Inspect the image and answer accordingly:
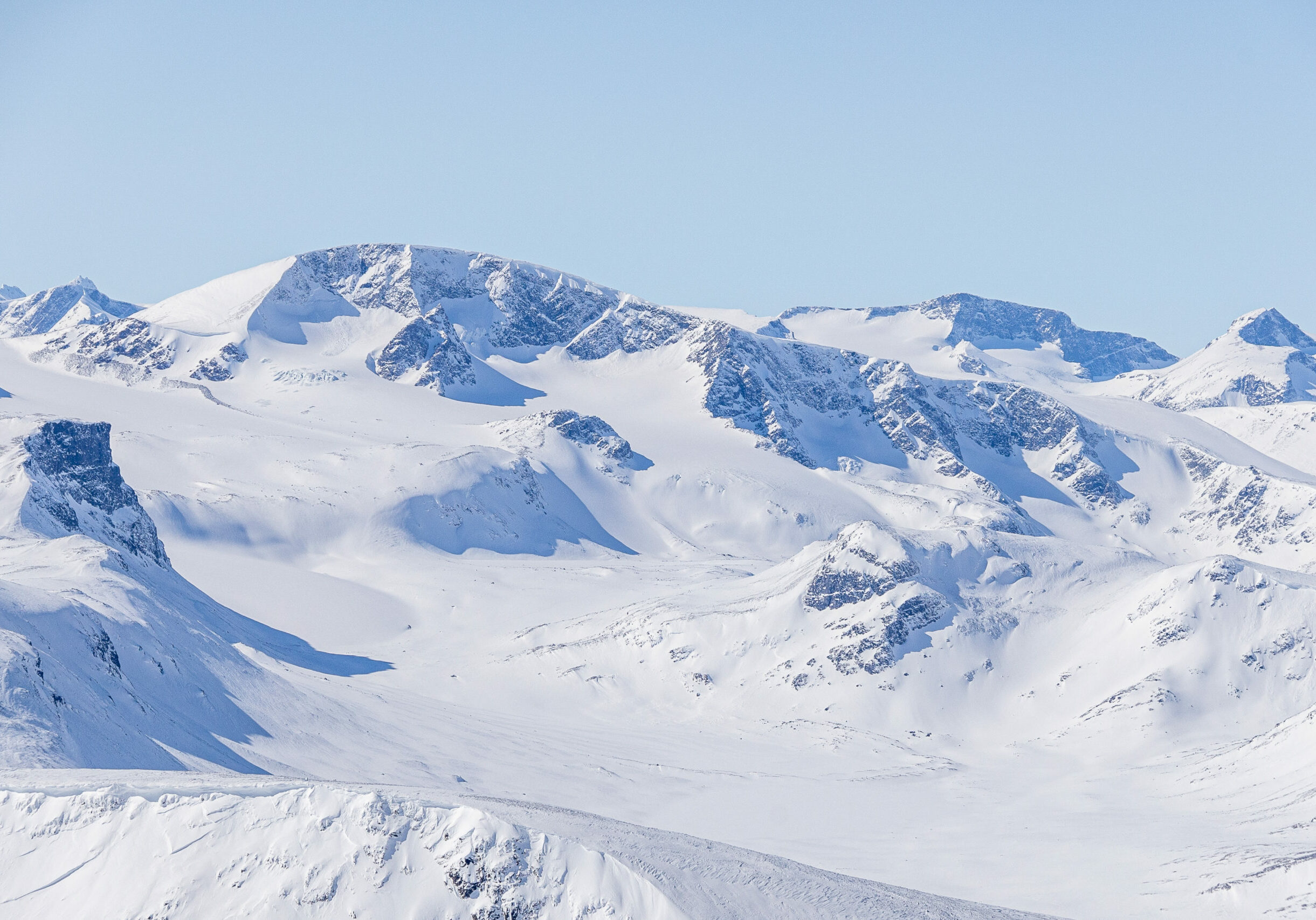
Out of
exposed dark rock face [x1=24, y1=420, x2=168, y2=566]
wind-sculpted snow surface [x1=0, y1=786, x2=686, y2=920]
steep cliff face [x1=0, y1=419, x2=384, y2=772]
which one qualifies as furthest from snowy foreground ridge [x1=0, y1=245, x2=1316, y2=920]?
exposed dark rock face [x1=24, y1=420, x2=168, y2=566]

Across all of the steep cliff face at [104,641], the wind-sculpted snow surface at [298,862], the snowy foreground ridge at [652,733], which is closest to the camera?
the wind-sculpted snow surface at [298,862]

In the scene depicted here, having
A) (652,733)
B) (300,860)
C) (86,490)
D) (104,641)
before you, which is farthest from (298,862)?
(86,490)

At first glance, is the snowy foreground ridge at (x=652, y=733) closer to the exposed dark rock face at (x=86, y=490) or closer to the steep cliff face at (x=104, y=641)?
the steep cliff face at (x=104, y=641)

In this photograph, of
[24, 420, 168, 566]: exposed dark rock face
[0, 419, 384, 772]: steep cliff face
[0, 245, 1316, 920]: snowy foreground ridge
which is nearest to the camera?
[0, 245, 1316, 920]: snowy foreground ridge

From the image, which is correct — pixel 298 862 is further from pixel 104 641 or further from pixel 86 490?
pixel 86 490

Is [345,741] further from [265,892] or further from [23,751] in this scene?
[265,892]

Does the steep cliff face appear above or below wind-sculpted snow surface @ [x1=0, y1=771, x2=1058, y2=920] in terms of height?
below

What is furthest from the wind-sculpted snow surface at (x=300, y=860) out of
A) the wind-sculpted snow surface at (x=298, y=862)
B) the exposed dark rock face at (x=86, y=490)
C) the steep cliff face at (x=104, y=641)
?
the exposed dark rock face at (x=86, y=490)

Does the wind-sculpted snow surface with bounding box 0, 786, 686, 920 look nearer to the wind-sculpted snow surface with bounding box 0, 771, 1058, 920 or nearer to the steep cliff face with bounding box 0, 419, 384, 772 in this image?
the wind-sculpted snow surface with bounding box 0, 771, 1058, 920

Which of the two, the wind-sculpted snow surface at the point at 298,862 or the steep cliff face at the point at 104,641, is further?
the steep cliff face at the point at 104,641
